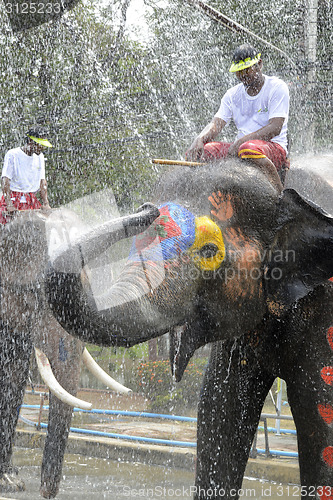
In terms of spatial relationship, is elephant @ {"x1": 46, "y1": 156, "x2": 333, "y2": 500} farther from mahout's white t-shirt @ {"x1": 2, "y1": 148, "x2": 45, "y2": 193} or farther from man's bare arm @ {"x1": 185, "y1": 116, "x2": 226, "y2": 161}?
mahout's white t-shirt @ {"x1": 2, "y1": 148, "x2": 45, "y2": 193}

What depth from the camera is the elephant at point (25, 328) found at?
446cm

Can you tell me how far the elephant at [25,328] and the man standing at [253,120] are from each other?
1.73 m

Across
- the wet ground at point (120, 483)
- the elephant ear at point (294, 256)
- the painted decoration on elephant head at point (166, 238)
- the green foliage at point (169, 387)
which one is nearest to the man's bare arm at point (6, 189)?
the wet ground at point (120, 483)

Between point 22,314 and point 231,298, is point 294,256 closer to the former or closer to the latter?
point 231,298

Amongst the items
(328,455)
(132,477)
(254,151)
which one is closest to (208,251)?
(254,151)

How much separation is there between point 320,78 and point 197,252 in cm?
600

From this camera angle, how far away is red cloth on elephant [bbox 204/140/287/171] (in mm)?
2877

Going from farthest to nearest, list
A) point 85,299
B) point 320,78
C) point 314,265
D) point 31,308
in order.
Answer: point 320,78 → point 31,308 → point 314,265 → point 85,299

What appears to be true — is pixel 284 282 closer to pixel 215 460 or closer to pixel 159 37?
pixel 215 460

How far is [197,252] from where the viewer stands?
8.48ft

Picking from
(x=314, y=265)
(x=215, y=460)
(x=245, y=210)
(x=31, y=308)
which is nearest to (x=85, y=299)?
(x=245, y=210)

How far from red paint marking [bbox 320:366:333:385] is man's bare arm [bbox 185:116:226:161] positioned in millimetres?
1078

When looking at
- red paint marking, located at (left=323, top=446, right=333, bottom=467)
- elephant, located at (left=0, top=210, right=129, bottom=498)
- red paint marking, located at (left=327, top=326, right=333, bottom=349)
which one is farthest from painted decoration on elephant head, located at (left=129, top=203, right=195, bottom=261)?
elephant, located at (left=0, top=210, right=129, bottom=498)

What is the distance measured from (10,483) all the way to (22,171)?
2489mm
